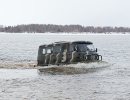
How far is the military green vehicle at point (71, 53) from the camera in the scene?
30.6 m

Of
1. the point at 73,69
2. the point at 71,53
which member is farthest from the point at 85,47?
the point at 73,69

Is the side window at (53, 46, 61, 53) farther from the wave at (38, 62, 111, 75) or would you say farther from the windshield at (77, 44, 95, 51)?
the windshield at (77, 44, 95, 51)

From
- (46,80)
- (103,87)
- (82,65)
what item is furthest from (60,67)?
(103,87)

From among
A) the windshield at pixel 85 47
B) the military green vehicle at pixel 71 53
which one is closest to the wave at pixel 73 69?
the military green vehicle at pixel 71 53

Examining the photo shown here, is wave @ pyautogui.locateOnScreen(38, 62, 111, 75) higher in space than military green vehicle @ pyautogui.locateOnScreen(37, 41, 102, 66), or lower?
lower

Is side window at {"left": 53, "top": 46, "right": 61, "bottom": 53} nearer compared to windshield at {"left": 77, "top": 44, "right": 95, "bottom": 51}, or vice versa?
windshield at {"left": 77, "top": 44, "right": 95, "bottom": 51}

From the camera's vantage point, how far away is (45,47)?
34094 millimetres

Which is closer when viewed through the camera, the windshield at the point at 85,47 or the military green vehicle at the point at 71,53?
the military green vehicle at the point at 71,53

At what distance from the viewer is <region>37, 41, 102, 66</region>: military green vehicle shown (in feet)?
101

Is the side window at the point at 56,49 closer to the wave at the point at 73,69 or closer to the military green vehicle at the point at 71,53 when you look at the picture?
the military green vehicle at the point at 71,53

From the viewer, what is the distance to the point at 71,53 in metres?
30.8

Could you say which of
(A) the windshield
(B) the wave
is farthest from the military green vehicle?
(B) the wave

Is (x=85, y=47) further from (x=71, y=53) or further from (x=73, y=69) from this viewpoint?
(x=73, y=69)

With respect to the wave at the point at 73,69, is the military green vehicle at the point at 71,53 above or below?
above
